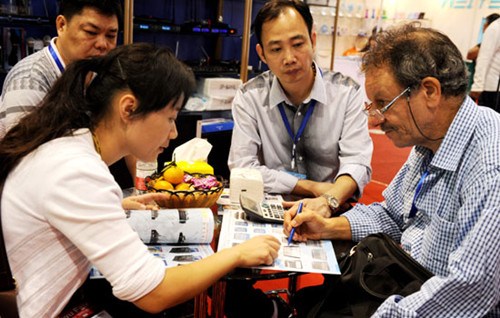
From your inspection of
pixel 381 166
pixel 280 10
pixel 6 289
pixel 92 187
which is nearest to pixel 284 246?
pixel 92 187

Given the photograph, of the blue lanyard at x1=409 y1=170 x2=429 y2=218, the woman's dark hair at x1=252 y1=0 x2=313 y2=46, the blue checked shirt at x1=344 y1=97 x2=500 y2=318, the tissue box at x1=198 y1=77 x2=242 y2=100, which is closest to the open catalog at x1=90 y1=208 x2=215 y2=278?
the blue checked shirt at x1=344 y1=97 x2=500 y2=318

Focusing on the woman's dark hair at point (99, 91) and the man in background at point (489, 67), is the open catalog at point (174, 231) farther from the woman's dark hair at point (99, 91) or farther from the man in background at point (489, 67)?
the man in background at point (489, 67)

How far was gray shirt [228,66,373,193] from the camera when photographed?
7.64 ft

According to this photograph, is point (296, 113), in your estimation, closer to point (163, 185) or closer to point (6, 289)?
point (163, 185)

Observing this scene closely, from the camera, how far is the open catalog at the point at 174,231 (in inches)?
55.1

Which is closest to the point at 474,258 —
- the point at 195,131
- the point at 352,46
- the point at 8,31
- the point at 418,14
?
the point at 195,131

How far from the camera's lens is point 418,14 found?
27.2ft

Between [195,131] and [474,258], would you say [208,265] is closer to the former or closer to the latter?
[474,258]

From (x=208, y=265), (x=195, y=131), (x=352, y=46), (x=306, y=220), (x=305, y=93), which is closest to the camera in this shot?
(x=208, y=265)

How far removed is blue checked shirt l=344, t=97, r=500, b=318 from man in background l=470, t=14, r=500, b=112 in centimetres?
497

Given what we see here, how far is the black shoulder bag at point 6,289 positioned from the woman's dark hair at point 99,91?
0.21 m

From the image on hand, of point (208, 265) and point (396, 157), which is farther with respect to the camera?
point (396, 157)

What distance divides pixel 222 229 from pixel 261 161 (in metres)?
0.97

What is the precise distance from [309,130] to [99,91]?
1.31 m
